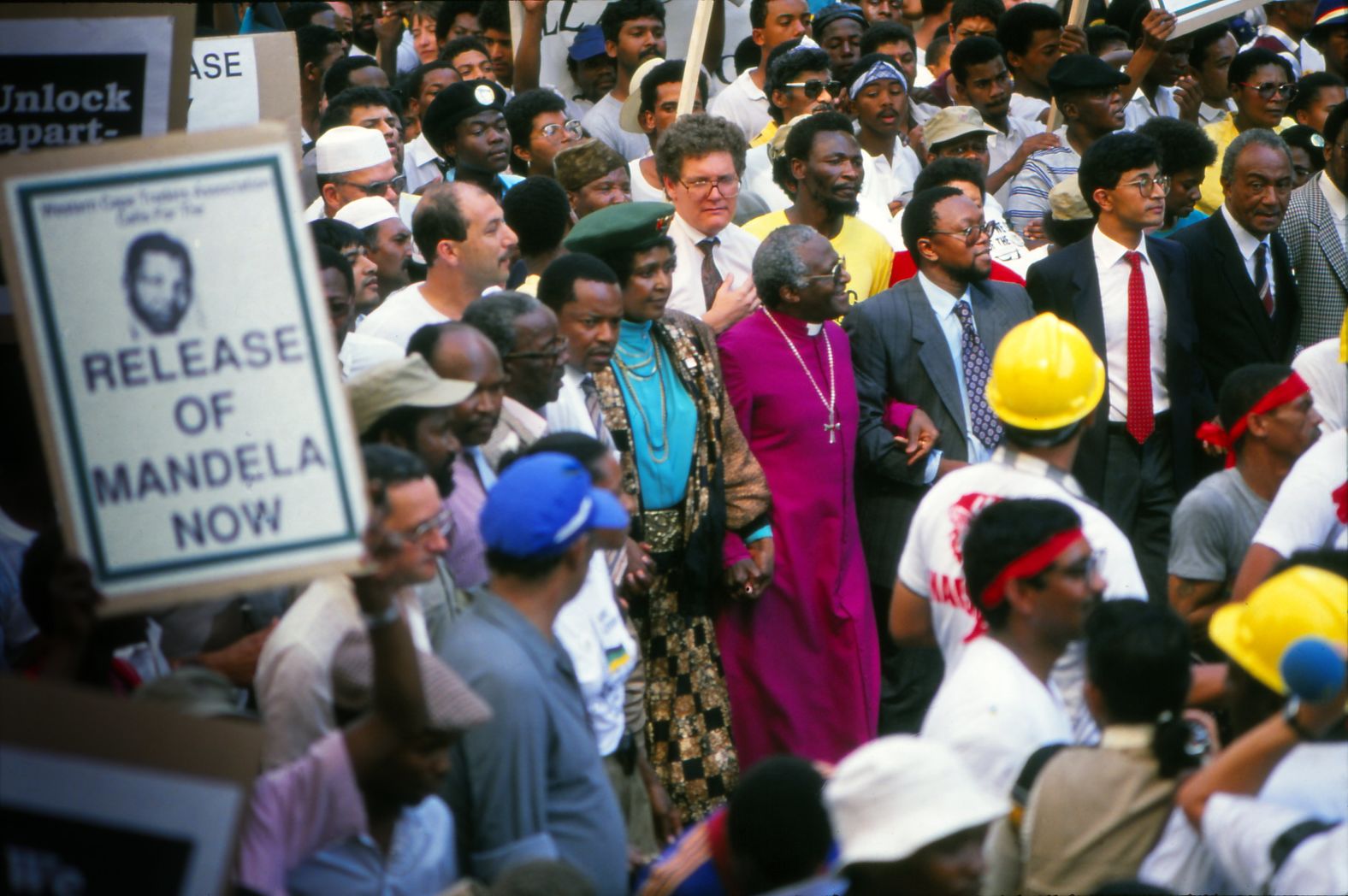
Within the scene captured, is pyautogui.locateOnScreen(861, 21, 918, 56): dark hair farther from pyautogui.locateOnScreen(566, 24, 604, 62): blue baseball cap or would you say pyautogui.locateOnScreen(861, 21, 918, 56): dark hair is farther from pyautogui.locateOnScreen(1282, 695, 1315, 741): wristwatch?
pyautogui.locateOnScreen(1282, 695, 1315, 741): wristwatch

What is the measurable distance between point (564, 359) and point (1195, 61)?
834 centimetres

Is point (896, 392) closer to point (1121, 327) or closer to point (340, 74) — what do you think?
point (1121, 327)

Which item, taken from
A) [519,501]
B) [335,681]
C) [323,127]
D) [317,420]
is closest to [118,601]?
[317,420]

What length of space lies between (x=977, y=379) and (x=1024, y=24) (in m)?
5.43

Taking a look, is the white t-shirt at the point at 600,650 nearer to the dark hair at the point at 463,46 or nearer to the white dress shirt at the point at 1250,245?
the white dress shirt at the point at 1250,245

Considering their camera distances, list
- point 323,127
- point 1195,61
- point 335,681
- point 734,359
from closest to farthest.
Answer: point 335,681
point 734,359
point 323,127
point 1195,61

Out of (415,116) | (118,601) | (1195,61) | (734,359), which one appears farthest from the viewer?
(1195,61)

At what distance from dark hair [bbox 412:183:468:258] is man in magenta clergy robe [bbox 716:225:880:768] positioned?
4.03ft

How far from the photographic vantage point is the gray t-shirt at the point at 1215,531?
20.4 feet

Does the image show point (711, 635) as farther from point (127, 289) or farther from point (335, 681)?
point (127, 289)

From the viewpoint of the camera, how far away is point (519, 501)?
171 inches

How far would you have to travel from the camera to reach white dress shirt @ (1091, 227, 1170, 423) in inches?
315

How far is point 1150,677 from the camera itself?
4.02 metres

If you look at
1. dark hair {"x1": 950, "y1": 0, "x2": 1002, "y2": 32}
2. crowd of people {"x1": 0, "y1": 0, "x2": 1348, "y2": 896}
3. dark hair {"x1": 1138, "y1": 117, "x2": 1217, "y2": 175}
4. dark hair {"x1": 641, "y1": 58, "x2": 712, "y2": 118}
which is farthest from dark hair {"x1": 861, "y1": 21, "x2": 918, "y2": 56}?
dark hair {"x1": 1138, "y1": 117, "x2": 1217, "y2": 175}
